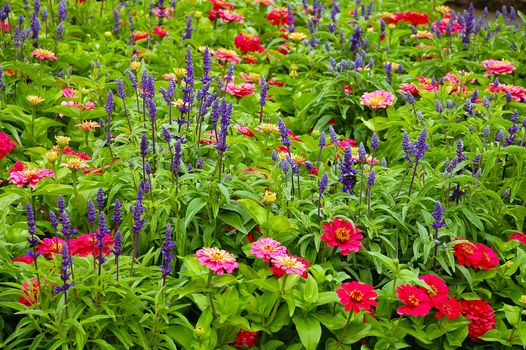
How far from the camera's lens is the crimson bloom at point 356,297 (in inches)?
104

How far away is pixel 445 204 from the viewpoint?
3293mm

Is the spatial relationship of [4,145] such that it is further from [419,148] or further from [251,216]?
[419,148]

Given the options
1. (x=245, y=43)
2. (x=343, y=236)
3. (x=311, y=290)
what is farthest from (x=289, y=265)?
(x=245, y=43)

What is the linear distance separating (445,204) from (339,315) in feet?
2.68

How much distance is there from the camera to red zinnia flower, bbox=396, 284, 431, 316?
2.72 metres

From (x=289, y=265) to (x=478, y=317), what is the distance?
2.82ft

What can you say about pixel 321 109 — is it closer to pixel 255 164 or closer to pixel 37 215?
pixel 255 164

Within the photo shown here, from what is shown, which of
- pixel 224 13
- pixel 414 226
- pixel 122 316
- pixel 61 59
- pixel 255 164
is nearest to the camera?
pixel 122 316

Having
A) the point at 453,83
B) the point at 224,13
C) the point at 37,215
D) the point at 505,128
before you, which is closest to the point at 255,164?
the point at 37,215

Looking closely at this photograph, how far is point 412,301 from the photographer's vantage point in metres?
2.75

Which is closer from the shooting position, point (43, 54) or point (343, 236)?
point (343, 236)

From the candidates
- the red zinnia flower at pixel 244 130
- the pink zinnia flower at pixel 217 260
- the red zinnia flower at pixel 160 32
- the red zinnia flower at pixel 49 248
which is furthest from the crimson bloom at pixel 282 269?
the red zinnia flower at pixel 160 32

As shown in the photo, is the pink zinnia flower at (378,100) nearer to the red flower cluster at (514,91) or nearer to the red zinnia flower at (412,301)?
the red flower cluster at (514,91)

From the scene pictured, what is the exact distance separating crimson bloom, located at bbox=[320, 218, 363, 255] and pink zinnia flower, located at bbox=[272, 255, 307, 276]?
0.24 metres
